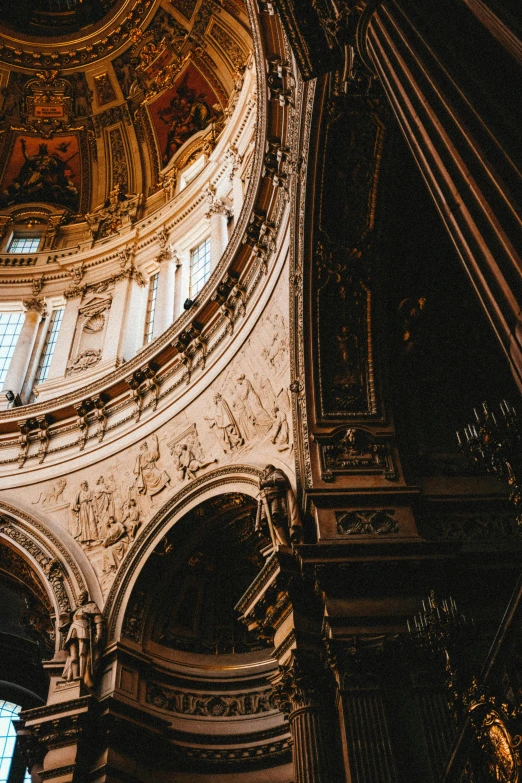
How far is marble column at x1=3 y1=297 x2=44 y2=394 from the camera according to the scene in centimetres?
1697

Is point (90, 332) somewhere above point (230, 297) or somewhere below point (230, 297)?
above

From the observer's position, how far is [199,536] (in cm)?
1210

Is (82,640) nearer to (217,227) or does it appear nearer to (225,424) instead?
(225,424)

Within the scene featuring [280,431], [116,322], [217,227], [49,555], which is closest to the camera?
[280,431]

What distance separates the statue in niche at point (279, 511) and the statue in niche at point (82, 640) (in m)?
3.76

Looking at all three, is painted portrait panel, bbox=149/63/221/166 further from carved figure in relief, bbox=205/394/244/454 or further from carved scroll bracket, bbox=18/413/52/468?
carved figure in relief, bbox=205/394/244/454

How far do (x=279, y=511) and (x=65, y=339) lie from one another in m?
10.3

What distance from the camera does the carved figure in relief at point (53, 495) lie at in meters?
13.7

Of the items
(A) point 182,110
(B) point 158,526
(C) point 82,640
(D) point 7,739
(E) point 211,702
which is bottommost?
(E) point 211,702

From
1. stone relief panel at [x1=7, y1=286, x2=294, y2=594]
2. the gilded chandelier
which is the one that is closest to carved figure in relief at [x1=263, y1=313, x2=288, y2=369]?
stone relief panel at [x1=7, y1=286, x2=294, y2=594]

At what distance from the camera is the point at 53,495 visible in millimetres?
13820

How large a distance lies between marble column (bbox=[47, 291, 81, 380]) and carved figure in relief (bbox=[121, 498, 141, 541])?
5.09 metres

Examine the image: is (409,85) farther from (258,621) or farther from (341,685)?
(258,621)

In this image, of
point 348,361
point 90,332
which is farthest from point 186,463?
point 90,332
